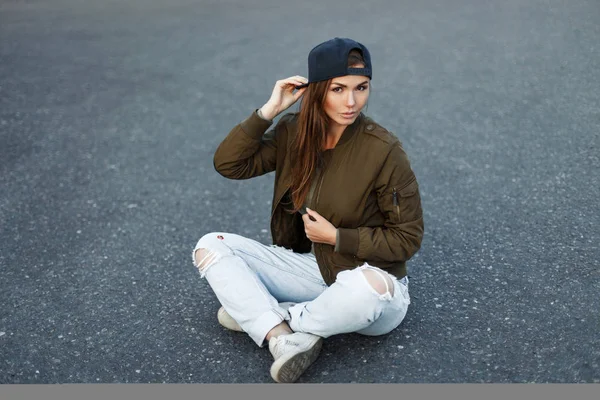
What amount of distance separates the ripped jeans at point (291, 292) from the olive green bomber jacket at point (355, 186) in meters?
0.11

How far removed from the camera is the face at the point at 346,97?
9.80 feet

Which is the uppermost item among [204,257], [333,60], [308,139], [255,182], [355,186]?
[333,60]

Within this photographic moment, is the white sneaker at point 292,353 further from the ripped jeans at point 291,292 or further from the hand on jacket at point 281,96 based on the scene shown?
the hand on jacket at point 281,96

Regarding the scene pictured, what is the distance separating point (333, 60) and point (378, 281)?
0.80m

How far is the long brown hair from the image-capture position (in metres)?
3.04

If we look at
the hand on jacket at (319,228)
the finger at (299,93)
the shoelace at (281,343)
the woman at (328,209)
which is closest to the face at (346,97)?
the woman at (328,209)

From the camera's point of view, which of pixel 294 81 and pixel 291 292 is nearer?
pixel 294 81

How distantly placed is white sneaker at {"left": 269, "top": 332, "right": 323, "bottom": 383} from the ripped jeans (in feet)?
0.14

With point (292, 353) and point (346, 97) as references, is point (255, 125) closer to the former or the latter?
point (346, 97)

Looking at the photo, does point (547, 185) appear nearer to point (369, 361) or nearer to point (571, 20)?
point (369, 361)

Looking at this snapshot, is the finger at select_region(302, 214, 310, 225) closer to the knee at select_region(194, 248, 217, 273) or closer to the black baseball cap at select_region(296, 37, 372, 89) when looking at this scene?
the knee at select_region(194, 248, 217, 273)

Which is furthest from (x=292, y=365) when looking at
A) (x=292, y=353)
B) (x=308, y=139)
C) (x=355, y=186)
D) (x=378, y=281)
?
(x=308, y=139)

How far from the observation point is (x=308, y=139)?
3092 mm

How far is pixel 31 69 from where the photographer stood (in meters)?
7.20
